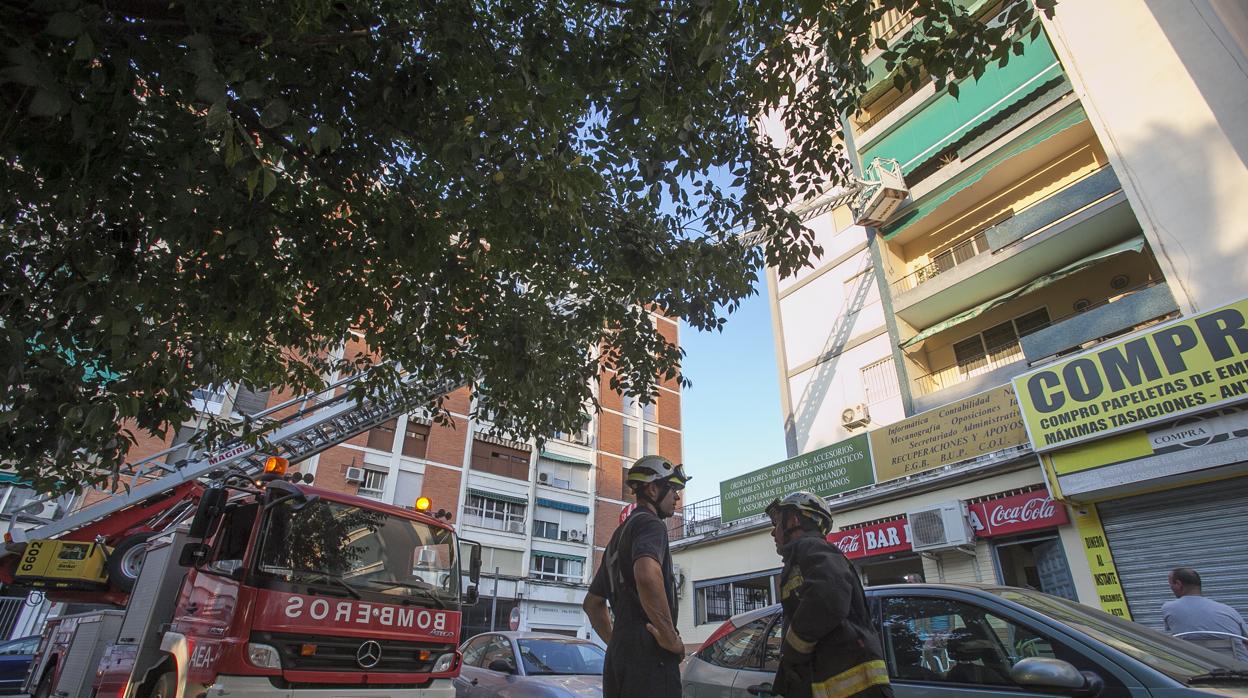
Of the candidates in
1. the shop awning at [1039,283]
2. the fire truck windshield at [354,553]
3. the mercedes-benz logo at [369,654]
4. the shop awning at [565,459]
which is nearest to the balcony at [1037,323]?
the shop awning at [1039,283]

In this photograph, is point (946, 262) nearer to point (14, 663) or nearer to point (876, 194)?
point (876, 194)

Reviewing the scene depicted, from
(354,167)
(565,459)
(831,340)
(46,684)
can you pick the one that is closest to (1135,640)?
(354,167)

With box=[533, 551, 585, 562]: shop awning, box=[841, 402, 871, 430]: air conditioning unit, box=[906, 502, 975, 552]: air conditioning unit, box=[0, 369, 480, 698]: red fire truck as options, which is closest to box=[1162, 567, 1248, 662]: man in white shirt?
box=[906, 502, 975, 552]: air conditioning unit

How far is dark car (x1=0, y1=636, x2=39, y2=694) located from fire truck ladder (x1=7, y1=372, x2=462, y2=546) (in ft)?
6.55

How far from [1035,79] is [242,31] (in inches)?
542

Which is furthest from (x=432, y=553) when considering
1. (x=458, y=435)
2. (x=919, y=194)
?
(x=458, y=435)

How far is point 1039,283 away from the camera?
36.4 feet

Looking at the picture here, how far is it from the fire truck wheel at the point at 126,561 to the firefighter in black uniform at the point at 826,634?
333 inches

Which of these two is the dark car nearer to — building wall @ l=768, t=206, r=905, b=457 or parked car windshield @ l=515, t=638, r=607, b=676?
parked car windshield @ l=515, t=638, r=607, b=676

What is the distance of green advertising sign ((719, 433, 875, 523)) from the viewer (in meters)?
12.2

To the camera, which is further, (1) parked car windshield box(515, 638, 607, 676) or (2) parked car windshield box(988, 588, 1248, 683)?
(1) parked car windshield box(515, 638, 607, 676)

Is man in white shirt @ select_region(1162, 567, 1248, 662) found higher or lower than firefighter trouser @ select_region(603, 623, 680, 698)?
higher

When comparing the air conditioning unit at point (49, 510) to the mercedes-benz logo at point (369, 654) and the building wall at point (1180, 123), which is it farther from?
the building wall at point (1180, 123)

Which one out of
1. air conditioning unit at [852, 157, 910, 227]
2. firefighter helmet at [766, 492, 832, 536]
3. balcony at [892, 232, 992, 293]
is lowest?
firefighter helmet at [766, 492, 832, 536]
